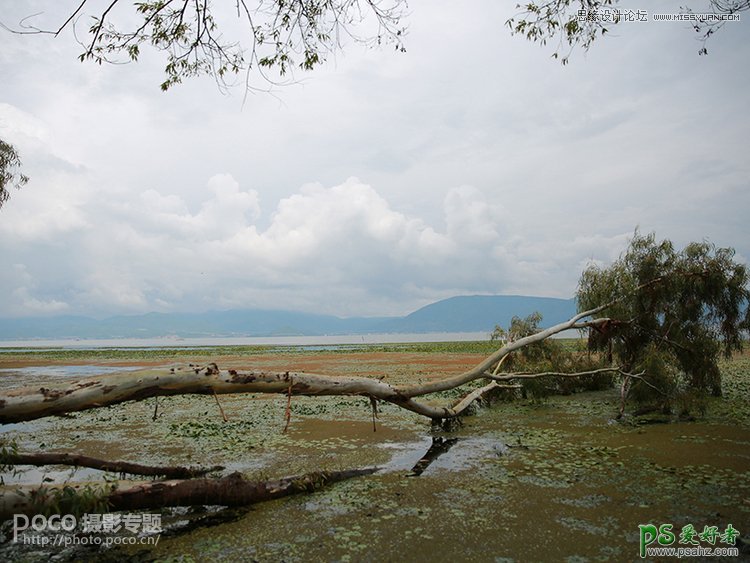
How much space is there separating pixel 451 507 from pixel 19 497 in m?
5.18

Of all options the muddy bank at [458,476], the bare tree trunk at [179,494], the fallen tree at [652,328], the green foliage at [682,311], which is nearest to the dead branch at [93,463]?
the bare tree trunk at [179,494]

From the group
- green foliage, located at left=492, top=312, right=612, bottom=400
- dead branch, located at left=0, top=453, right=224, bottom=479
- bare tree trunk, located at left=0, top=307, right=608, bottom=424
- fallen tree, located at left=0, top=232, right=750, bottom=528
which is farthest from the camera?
green foliage, located at left=492, top=312, right=612, bottom=400

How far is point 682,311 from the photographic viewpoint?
13.7 m

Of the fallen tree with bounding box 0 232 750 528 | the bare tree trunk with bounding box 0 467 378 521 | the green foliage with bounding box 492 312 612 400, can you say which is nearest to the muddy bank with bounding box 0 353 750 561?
the bare tree trunk with bounding box 0 467 378 521

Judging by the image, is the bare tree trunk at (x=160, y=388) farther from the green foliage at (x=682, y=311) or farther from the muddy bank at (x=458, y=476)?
the green foliage at (x=682, y=311)

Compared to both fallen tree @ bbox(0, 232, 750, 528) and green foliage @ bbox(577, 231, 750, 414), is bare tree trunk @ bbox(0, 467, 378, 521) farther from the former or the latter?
green foliage @ bbox(577, 231, 750, 414)

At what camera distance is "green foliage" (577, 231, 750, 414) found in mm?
13281

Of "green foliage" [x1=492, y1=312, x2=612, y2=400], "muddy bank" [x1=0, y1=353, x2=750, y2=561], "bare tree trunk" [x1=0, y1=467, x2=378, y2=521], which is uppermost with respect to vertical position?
"green foliage" [x1=492, y1=312, x2=612, y2=400]

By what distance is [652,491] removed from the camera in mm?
6688

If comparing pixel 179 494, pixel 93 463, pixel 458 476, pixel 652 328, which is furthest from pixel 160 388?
pixel 652 328

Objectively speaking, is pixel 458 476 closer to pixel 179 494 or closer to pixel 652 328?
pixel 179 494

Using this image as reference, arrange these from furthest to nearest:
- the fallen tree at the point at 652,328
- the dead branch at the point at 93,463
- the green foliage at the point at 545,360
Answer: the green foliage at the point at 545,360 → the fallen tree at the point at 652,328 → the dead branch at the point at 93,463

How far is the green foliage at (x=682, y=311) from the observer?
43.6 feet

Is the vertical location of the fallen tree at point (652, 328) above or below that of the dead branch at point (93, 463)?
above
